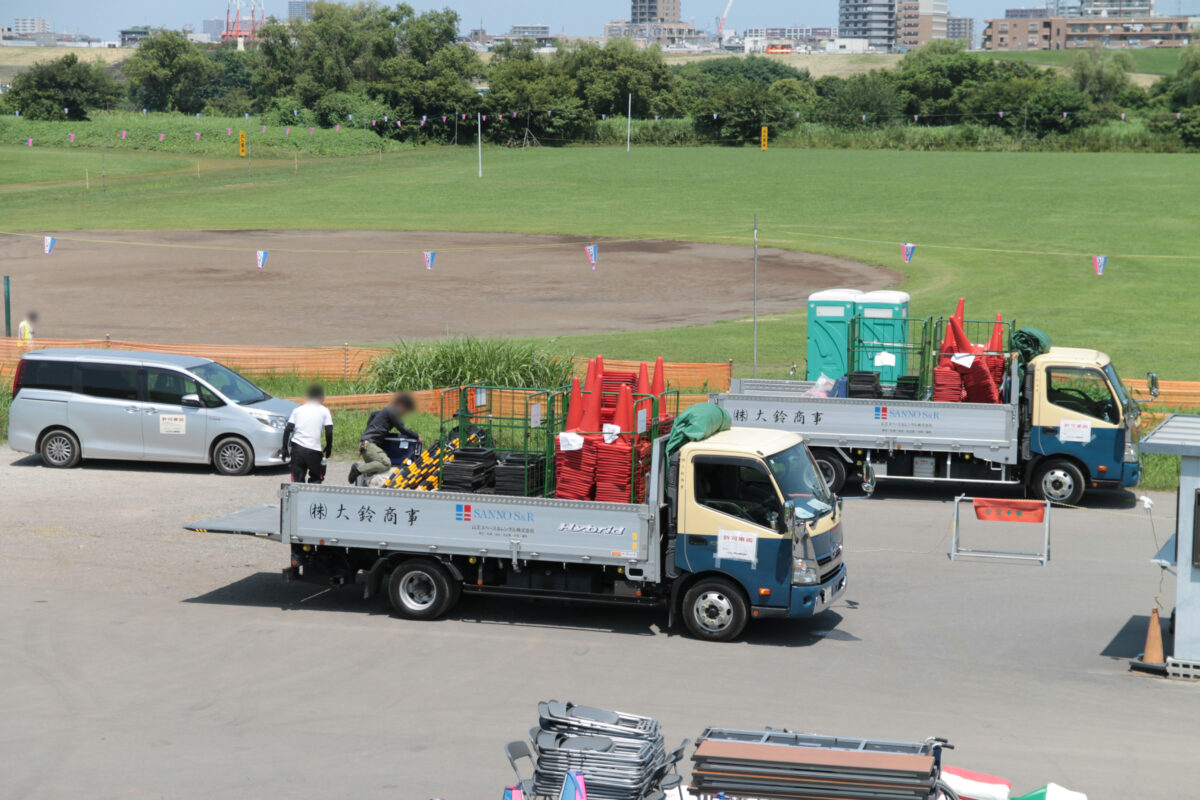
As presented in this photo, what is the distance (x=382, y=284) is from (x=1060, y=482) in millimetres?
30603

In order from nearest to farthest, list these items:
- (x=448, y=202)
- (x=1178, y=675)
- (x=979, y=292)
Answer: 1. (x=1178, y=675)
2. (x=979, y=292)
3. (x=448, y=202)

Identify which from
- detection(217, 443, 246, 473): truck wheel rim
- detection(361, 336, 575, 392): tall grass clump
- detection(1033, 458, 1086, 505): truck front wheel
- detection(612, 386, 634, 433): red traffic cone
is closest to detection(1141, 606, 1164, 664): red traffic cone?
detection(612, 386, 634, 433): red traffic cone

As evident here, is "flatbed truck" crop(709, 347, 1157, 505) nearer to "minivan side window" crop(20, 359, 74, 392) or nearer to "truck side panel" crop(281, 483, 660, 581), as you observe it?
"truck side panel" crop(281, 483, 660, 581)

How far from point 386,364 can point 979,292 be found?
24945 millimetres

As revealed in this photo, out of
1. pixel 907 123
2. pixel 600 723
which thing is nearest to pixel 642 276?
pixel 600 723

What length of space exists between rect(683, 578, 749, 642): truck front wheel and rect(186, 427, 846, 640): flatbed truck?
0.01 metres

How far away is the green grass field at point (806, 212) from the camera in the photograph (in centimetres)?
3866

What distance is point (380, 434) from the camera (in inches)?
650

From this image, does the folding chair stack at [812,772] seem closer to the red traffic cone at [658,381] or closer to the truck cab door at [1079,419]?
the red traffic cone at [658,381]

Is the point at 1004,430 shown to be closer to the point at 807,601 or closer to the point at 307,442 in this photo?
the point at 807,601

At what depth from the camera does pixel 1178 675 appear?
12.0 m

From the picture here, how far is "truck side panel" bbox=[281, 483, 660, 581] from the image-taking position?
12.8m

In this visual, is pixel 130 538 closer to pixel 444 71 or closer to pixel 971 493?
pixel 971 493

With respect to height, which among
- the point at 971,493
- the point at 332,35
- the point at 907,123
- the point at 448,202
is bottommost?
the point at 971,493
